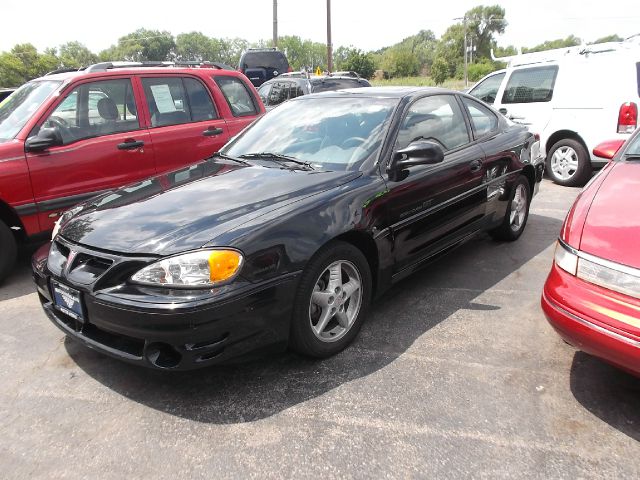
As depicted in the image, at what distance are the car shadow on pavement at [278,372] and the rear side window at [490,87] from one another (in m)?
5.85

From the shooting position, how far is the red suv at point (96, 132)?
4.24 meters

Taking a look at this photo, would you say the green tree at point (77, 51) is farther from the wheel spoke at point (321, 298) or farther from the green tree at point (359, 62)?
the wheel spoke at point (321, 298)

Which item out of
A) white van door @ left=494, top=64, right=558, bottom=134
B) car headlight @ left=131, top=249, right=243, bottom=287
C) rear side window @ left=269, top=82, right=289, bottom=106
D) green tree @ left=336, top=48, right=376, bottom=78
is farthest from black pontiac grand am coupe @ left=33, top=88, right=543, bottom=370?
green tree @ left=336, top=48, right=376, bottom=78

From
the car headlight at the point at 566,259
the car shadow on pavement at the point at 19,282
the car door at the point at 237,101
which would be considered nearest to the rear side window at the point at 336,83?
the car door at the point at 237,101

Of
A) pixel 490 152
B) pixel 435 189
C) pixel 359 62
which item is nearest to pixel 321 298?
pixel 435 189

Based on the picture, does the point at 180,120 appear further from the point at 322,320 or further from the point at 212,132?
the point at 322,320

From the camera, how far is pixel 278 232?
256 centimetres

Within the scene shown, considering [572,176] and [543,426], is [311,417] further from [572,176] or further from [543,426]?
[572,176]

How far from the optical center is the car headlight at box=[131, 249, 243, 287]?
2340mm

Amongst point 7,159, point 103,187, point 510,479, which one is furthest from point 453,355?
point 7,159

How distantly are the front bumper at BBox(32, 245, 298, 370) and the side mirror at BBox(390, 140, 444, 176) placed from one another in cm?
115

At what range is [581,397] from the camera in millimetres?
2566

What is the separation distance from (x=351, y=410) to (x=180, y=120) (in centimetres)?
388

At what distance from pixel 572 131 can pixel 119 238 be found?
6.68 m
